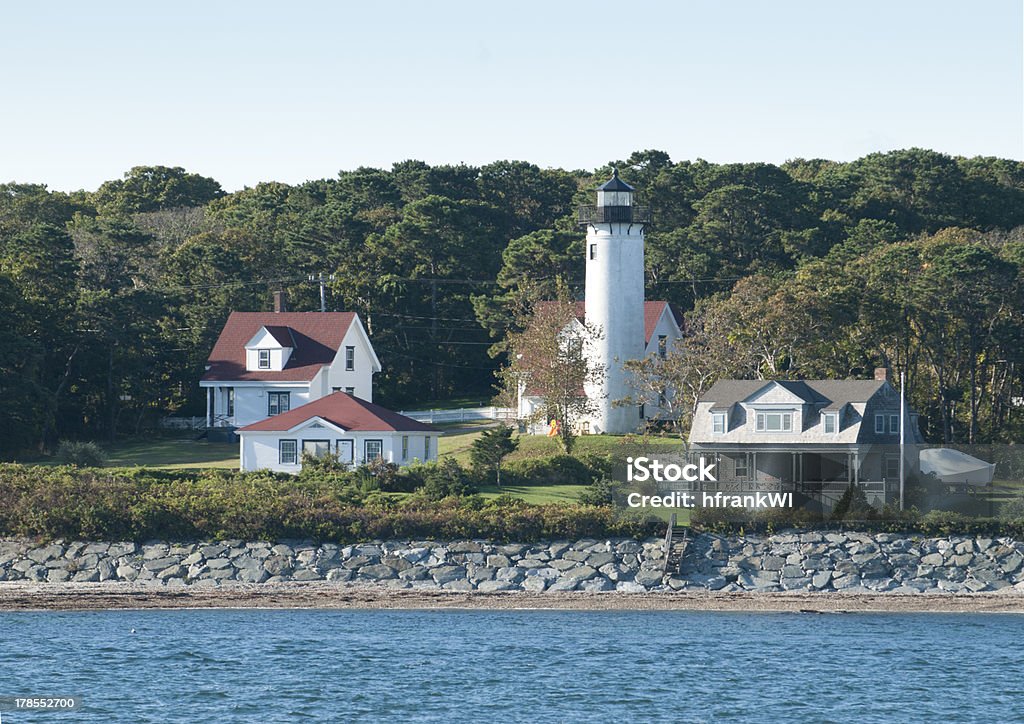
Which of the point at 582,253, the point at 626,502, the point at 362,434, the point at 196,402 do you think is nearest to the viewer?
the point at 626,502

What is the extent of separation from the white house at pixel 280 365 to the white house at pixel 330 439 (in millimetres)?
11469

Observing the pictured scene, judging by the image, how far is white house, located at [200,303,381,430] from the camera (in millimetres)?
73500

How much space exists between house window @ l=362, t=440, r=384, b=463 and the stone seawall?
34.7ft

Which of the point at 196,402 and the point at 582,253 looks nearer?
the point at 196,402

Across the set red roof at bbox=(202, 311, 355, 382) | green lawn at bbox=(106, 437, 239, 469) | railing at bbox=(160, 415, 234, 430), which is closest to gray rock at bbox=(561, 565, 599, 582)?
green lawn at bbox=(106, 437, 239, 469)

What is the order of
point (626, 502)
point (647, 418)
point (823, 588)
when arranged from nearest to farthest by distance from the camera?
point (823, 588), point (626, 502), point (647, 418)

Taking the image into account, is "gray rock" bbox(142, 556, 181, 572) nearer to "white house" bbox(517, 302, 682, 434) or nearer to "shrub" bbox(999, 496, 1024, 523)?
"white house" bbox(517, 302, 682, 434)

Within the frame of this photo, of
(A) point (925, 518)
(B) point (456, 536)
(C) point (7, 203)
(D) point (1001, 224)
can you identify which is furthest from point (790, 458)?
(C) point (7, 203)

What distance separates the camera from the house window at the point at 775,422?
188ft

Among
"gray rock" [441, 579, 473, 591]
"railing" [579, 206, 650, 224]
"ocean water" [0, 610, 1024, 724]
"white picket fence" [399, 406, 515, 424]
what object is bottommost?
"ocean water" [0, 610, 1024, 724]

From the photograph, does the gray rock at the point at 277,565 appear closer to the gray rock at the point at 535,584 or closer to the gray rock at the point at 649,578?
the gray rock at the point at 535,584

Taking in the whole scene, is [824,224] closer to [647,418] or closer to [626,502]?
[647,418]

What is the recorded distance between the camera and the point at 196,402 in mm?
78500

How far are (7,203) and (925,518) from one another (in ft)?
249
